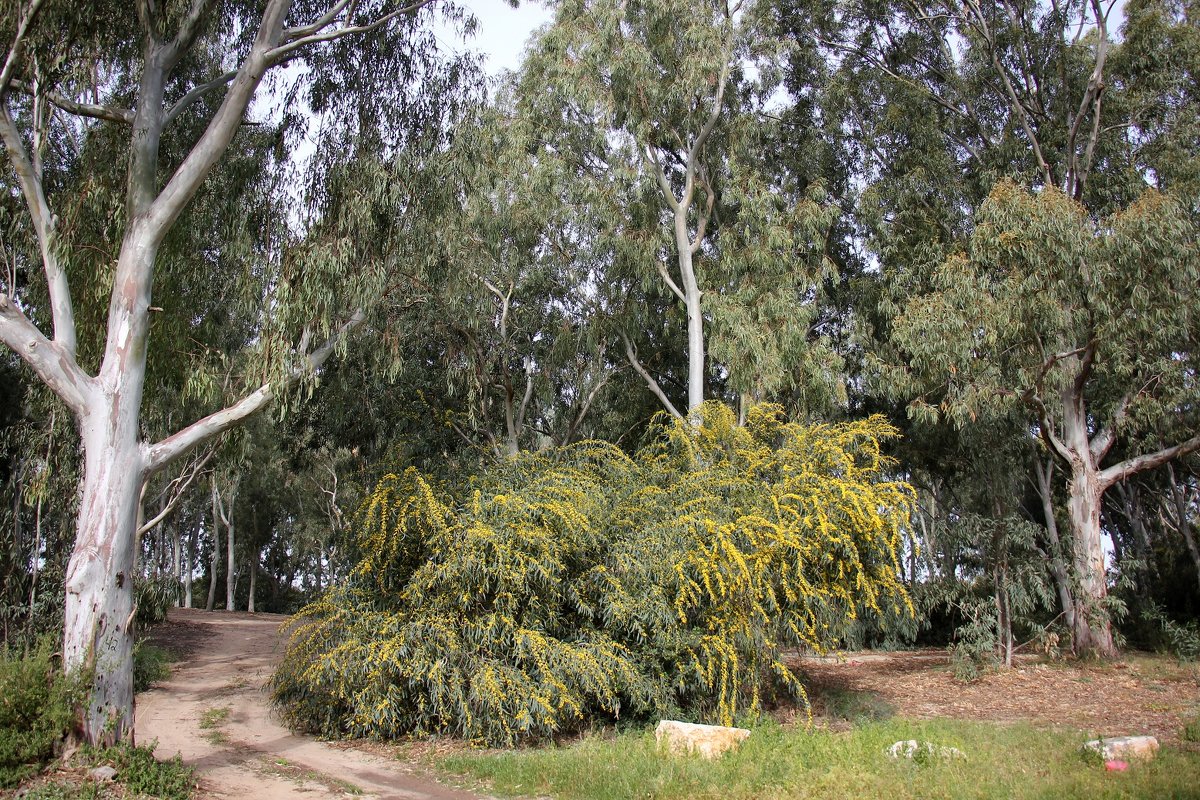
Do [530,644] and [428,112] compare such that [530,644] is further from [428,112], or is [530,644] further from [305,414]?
[305,414]

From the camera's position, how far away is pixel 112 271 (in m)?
8.45

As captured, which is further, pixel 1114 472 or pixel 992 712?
pixel 1114 472

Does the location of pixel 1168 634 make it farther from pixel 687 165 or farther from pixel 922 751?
pixel 687 165

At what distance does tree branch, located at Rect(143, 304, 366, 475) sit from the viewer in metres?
7.17

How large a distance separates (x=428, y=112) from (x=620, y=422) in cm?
1025

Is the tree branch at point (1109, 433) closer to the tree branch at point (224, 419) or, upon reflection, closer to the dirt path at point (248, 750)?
the tree branch at point (224, 419)

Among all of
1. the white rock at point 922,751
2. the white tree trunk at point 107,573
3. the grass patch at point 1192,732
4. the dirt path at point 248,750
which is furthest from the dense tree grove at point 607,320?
the grass patch at point 1192,732

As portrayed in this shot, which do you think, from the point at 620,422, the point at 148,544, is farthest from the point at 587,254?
the point at 148,544

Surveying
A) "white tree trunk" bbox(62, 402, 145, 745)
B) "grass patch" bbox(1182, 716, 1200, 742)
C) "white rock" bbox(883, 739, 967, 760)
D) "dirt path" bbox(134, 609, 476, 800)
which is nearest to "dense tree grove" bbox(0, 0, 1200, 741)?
"white tree trunk" bbox(62, 402, 145, 745)

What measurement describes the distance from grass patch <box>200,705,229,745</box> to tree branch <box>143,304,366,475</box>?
2893mm

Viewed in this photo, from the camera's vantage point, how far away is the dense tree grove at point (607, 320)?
7.97m

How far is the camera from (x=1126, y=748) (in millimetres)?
6223

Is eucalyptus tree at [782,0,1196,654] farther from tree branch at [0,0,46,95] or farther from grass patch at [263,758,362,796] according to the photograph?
tree branch at [0,0,46,95]

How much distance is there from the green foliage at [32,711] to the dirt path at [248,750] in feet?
3.68
